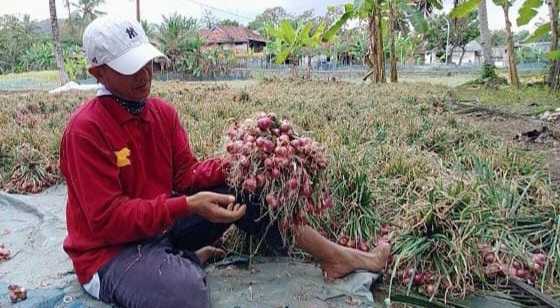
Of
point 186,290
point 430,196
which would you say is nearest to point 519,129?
point 430,196

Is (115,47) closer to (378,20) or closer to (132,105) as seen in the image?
(132,105)

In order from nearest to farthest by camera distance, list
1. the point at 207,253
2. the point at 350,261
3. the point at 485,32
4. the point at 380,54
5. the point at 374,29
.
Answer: the point at 350,261 < the point at 207,253 < the point at 374,29 < the point at 380,54 < the point at 485,32

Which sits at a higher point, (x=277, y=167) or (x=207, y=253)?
(x=277, y=167)

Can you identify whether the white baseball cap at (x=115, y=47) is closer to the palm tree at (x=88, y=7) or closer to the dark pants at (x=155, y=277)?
the dark pants at (x=155, y=277)

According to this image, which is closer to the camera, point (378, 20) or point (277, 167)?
point (277, 167)

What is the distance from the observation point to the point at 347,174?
2.75m

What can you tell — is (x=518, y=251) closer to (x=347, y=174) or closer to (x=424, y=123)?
(x=347, y=174)

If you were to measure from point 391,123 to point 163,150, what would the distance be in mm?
3196

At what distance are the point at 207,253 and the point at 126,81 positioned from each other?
85 centimetres

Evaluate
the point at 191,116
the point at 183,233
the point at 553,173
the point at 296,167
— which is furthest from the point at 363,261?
the point at 191,116

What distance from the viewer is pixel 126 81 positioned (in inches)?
71.2

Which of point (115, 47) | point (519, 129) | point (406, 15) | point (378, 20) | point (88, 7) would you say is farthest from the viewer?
point (88, 7)

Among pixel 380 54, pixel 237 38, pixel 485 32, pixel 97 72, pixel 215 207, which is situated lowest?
pixel 215 207

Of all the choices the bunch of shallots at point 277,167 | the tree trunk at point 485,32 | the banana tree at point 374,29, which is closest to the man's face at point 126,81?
the bunch of shallots at point 277,167
